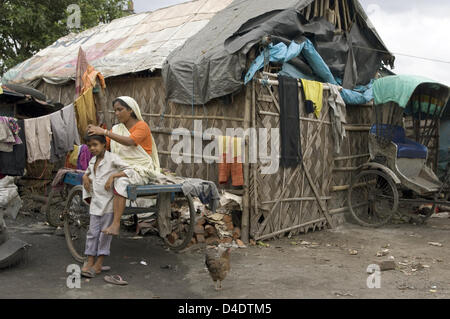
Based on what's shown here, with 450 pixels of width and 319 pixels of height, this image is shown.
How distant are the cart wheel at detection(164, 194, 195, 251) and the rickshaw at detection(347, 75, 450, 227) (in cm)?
343

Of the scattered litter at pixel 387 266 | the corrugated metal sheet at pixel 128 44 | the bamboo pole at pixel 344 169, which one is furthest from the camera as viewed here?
the corrugated metal sheet at pixel 128 44

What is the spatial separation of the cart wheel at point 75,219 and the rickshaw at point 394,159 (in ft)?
16.3

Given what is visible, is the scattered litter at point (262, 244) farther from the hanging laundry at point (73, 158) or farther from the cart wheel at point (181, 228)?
the hanging laundry at point (73, 158)

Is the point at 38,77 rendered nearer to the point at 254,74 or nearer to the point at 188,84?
the point at 188,84

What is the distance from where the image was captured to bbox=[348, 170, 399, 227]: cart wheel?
26.7 ft

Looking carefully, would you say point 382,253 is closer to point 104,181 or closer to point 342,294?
point 342,294

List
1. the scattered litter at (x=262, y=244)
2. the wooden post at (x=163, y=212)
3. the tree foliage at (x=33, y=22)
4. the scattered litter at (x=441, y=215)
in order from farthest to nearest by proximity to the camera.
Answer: the tree foliage at (x=33, y=22) < the scattered litter at (x=441, y=215) < the scattered litter at (x=262, y=244) < the wooden post at (x=163, y=212)

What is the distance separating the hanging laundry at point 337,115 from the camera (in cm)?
775

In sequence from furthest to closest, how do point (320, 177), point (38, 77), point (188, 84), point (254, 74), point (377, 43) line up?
point (38, 77) < point (377, 43) < point (320, 177) < point (188, 84) < point (254, 74)

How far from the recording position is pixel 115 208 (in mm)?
4570

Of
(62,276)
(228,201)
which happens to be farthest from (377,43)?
(62,276)

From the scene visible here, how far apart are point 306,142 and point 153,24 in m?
5.01

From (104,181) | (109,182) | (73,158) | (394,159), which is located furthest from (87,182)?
→ (394,159)

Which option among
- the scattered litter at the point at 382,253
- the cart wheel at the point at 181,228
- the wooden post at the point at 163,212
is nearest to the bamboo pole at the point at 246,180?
the cart wheel at the point at 181,228
